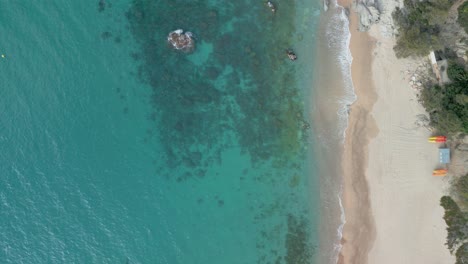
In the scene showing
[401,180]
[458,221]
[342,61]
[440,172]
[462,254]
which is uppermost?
[342,61]

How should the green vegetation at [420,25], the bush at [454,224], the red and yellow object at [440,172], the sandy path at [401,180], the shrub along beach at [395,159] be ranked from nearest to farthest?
the green vegetation at [420,25]
the bush at [454,224]
the red and yellow object at [440,172]
the shrub along beach at [395,159]
the sandy path at [401,180]

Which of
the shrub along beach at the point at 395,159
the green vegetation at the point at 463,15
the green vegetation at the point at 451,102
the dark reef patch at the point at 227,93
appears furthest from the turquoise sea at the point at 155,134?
the green vegetation at the point at 463,15

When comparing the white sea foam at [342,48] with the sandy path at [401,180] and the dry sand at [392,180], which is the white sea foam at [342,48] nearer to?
the dry sand at [392,180]

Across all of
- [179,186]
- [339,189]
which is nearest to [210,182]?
[179,186]

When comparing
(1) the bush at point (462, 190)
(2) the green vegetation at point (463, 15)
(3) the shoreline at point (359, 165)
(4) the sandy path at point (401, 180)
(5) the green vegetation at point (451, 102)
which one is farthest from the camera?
Answer: (3) the shoreline at point (359, 165)

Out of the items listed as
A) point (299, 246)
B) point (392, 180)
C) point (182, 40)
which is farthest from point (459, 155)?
point (182, 40)

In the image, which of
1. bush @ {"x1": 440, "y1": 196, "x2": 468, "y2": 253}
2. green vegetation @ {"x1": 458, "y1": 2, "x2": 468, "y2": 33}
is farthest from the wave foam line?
green vegetation @ {"x1": 458, "y1": 2, "x2": 468, "y2": 33}

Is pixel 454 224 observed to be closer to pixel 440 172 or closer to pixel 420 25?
pixel 440 172

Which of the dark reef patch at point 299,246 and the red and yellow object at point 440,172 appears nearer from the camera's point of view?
the red and yellow object at point 440,172
